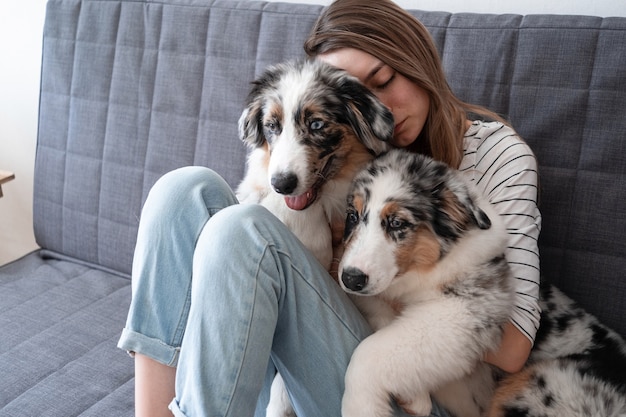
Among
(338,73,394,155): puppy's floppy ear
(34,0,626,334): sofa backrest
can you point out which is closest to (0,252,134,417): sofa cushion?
(34,0,626,334): sofa backrest

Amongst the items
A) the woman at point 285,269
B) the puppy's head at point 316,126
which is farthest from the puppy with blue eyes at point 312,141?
the woman at point 285,269

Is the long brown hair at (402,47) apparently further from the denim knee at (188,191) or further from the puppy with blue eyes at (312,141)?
the denim knee at (188,191)

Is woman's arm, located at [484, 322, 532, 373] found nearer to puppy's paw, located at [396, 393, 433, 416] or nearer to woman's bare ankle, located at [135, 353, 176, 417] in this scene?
puppy's paw, located at [396, 393, 433, 416]

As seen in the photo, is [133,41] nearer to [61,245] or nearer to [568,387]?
[61,245]

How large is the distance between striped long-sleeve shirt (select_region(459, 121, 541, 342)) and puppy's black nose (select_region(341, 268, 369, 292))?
389mm

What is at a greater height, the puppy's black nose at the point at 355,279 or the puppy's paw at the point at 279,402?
the puppy's black nose at the point at 355,279

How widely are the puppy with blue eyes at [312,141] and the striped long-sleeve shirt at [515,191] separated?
0.30 meters

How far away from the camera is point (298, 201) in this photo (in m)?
1.73

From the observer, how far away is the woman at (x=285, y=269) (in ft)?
4.67

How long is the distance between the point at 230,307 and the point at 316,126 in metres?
0.53

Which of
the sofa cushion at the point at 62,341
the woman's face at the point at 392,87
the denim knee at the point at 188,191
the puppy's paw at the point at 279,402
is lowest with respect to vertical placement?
the sofa cushion at the point at 62,341

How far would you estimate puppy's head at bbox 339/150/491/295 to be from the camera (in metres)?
1.52

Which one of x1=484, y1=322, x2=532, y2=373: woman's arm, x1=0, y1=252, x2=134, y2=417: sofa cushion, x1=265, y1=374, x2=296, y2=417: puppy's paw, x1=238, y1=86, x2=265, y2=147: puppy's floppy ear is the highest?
x1=238, y1=86, x2=265, y2=147: puppy's floppy ear

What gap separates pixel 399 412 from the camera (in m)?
1.53
